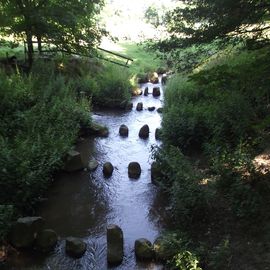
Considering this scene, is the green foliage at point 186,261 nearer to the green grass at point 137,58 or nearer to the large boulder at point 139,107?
the large boulder at point 139,107

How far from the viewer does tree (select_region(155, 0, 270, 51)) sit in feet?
24.8

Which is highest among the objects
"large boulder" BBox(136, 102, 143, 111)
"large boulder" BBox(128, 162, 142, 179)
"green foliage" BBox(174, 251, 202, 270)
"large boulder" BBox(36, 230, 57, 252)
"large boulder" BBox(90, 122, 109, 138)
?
"large boulder" BBox(136, 102, 143, 111)

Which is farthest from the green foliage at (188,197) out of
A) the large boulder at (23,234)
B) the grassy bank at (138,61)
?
the grassy bank at (138,61)

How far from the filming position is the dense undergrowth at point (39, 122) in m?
7.97

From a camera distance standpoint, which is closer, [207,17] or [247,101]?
[207,17]

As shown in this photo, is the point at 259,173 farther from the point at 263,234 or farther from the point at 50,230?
the point at 50,230

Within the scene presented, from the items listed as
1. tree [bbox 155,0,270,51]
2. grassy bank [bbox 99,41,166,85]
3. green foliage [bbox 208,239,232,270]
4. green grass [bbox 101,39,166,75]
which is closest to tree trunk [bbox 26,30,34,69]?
grassy bank [bbox 99,41,166,85]

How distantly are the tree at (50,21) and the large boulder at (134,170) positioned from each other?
673cm

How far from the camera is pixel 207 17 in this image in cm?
844

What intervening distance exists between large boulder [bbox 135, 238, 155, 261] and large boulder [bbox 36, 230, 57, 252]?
162cm

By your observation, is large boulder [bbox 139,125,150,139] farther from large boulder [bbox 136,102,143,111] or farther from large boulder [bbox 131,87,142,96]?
large boulder [bbox 131,87,142,96]

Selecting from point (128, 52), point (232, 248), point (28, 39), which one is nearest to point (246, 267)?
point (232, 248)

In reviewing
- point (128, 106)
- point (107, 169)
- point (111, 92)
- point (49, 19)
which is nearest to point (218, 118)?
point (107, 169)

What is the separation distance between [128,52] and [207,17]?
821 inches
